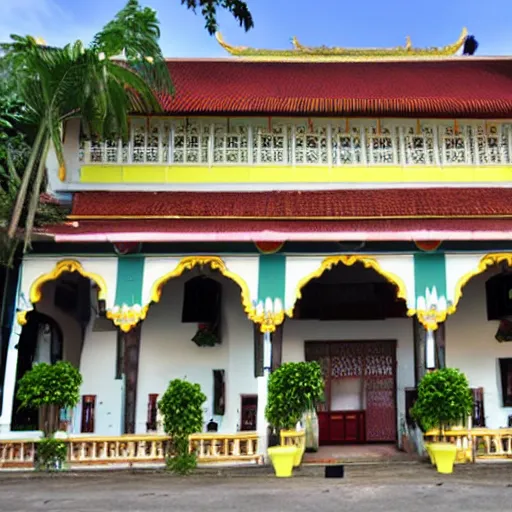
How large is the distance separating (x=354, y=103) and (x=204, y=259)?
4546mm

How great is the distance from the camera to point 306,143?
524 inches

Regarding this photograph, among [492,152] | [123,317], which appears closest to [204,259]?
[123,317]

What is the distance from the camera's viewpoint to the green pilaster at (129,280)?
430 inches

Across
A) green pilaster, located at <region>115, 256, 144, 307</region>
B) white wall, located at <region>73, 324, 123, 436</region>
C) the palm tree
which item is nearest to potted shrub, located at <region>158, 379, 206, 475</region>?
green pilaster, located at <region>115, 256, 144, 307</region>

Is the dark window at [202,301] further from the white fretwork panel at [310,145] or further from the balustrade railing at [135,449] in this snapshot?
the balustrade railing at [135,449]

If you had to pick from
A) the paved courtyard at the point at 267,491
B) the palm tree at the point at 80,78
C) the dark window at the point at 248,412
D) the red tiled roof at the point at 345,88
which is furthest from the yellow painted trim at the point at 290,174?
the paved courtyard at the point at 267,491

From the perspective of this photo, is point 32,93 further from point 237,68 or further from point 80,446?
point 237,68

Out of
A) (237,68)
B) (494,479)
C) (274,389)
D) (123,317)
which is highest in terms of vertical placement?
(237,68)

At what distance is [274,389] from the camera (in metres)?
9.75

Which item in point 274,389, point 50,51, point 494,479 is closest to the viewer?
point 494,479

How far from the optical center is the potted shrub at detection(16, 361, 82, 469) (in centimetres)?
975

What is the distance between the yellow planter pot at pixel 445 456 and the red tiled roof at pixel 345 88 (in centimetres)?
646

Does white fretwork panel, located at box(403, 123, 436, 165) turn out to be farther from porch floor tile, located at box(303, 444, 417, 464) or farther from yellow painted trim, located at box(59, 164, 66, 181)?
yellow painted trim, located at box(59, 164, 66, 181)

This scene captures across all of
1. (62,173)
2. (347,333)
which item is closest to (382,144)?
(347,333)
